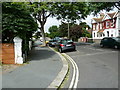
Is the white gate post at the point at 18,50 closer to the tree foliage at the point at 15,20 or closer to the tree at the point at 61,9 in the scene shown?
the tree foliage at the point at 15,20

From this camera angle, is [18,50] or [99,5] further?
[99,5]

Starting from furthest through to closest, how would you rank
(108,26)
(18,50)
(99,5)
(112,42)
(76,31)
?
1. (76,31)
2. (108,26)
3. (112,42)
4. (99,5)
5. (18,50)

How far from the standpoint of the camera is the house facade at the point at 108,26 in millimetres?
35906

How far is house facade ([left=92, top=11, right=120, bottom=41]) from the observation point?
3591 centimetres

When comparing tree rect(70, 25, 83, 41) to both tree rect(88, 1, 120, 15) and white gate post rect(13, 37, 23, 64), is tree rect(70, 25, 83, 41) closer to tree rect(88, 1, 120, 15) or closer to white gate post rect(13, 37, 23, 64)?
tree rect(88, 1, 120, 15)

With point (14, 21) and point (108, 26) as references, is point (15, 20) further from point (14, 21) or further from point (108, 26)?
point (108, 26)

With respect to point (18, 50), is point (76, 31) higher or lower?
higher

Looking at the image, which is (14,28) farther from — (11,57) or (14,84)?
(14,84)

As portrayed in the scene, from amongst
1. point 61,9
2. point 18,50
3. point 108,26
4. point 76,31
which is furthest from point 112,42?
point 76,31

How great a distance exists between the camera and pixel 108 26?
39.3 metres

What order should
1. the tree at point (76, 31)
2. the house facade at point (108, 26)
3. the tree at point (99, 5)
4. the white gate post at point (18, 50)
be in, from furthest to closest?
the tree at point (76, 31) → the house facade at point (108, 26) → the tree at point (99, 5) → the white gate post at point (18, 50)

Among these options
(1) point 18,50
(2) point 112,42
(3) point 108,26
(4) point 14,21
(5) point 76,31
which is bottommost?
(1) point 18,50

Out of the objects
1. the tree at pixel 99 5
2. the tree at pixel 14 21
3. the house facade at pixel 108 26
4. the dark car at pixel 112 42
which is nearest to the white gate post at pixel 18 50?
the tree at pixel 14 21

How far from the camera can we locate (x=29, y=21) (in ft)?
31.1
